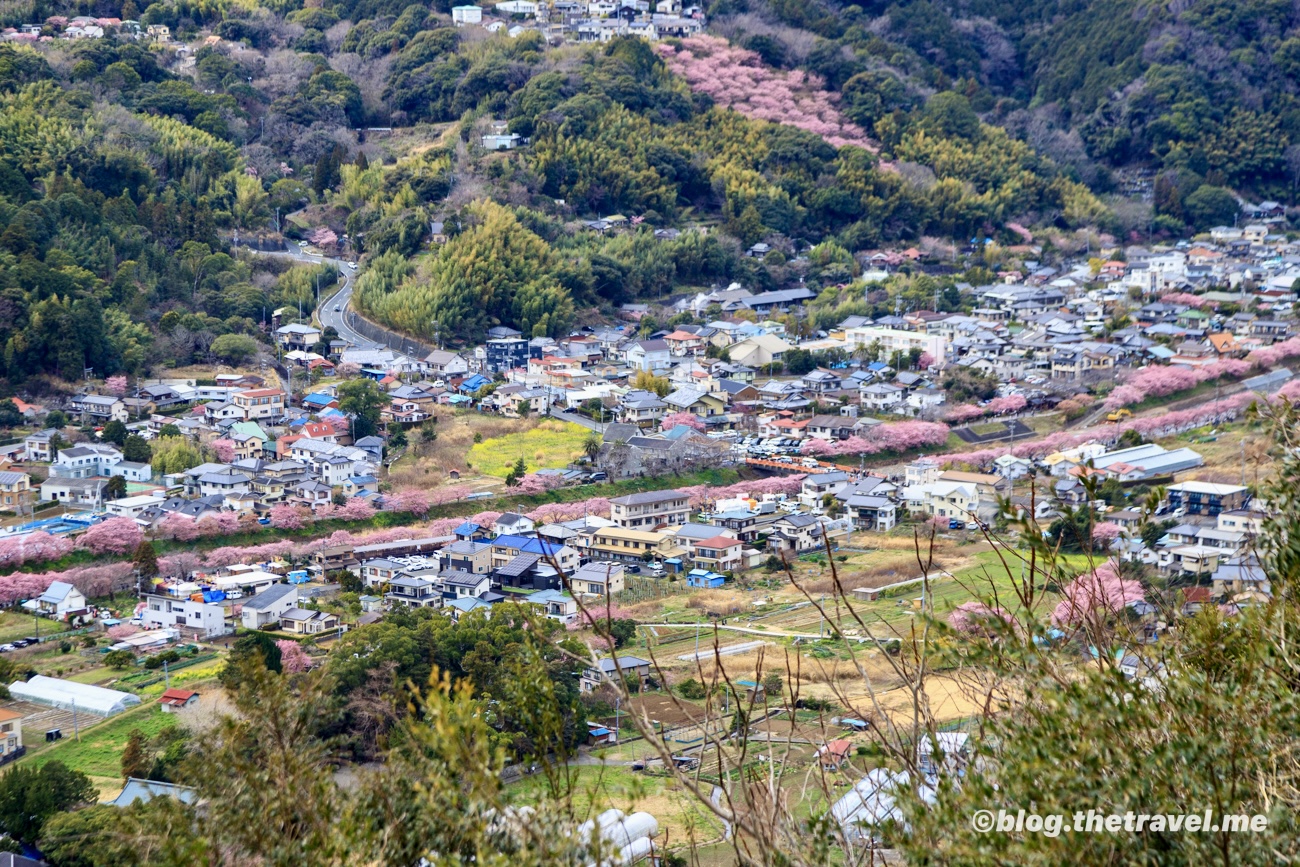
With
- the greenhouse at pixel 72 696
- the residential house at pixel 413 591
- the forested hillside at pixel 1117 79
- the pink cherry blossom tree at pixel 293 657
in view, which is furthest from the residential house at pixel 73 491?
the forested hillside at pixel 1117 79

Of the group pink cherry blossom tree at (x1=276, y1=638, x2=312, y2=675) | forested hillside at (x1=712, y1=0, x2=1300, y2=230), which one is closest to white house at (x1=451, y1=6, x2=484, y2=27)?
forested hillside at (x1=712, y1=0, x2=1300, y2=230)

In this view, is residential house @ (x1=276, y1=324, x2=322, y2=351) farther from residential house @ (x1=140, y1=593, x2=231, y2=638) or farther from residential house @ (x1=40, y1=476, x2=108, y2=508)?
residential house @ (x1=140, y1=593, x2=231, y2=638)

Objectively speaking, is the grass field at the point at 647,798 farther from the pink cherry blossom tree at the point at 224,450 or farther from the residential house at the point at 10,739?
the pink cherry blossom tree at the point at 224,450

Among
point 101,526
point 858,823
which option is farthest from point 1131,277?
point 858,823

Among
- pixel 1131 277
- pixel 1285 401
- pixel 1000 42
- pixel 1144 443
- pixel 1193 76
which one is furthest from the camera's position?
pixel 1000 42

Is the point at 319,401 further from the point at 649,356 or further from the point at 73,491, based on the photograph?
the point at 649,356

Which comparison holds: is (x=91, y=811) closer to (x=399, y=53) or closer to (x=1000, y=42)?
(x=399, y=53)
